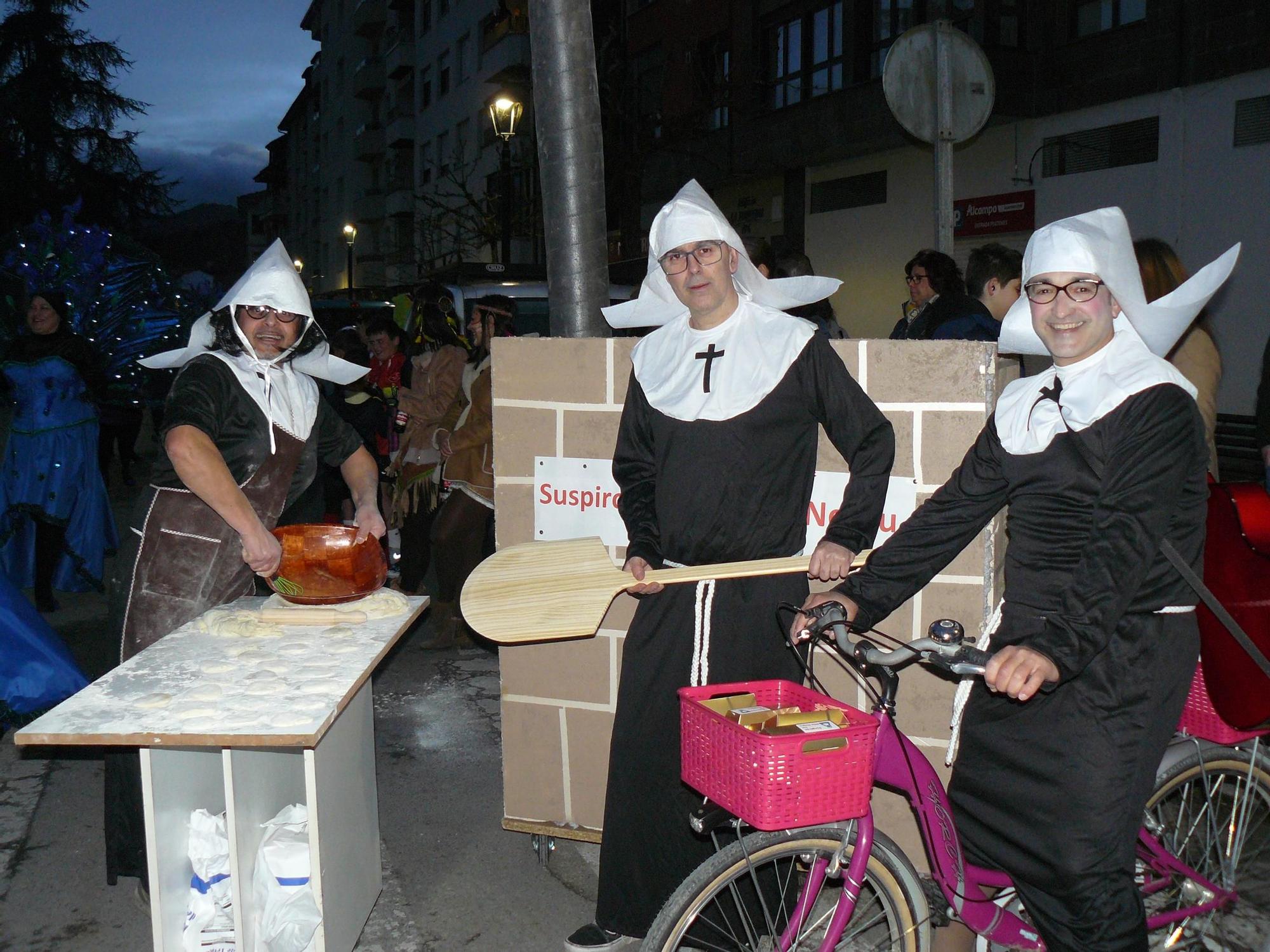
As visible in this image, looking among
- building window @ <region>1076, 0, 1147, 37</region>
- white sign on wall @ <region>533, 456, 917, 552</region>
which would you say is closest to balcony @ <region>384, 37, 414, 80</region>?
building window @ <region>1076, 0, 1147, 37</region>

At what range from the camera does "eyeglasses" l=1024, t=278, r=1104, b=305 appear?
2449 mm

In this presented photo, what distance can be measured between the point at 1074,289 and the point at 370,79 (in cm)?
5726

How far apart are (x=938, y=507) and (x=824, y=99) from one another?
1754cm

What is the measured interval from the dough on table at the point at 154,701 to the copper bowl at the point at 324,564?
68 centimetres

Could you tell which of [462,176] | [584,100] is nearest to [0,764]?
[584,100]

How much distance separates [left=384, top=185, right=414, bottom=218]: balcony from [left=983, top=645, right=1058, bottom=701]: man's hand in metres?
49.5

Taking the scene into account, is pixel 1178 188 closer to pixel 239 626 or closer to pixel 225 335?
pixel 225 335

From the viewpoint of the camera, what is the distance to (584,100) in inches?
178

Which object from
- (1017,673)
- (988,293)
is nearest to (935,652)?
(1017,673)

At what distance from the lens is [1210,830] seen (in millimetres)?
3020

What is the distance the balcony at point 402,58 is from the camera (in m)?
49.6

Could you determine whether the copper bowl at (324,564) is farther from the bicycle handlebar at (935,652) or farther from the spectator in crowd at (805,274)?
the spectator in crowd at (805,274)

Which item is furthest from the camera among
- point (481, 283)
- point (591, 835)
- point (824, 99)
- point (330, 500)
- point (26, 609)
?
point (824, 99)

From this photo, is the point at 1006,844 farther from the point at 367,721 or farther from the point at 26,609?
the point at 26,609
